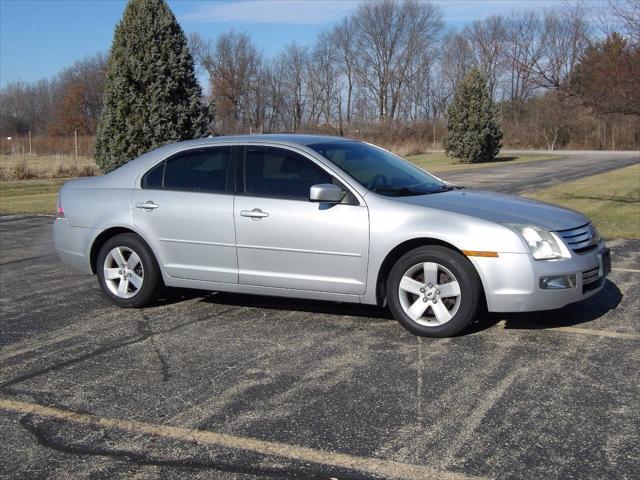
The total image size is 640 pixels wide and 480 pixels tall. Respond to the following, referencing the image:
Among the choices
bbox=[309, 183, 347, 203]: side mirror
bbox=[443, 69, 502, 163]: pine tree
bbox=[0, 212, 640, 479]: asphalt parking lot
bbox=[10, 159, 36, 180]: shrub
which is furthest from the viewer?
bbox=[443, 69, 502, 163]: pine tree

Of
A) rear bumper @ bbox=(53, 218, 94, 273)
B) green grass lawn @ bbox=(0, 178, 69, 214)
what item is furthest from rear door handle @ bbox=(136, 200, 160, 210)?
green grass lawn @ bbox=(0, 178, 69, 214)

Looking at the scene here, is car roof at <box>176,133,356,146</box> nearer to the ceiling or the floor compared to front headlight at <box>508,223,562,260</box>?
nearer to the ceiling

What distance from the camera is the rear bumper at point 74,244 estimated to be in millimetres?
6973

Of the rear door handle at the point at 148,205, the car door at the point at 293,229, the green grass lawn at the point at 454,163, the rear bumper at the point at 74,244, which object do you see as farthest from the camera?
the green grass lawn at the point at 454,163

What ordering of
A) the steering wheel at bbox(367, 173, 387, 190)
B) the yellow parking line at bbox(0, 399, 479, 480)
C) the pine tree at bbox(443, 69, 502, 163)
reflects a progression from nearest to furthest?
the yellow parking line at bbox(0, 399, 479, 480) → the steering wheel at bbox(367, 173, 387, 190) → the pine tree at bbox(443, 69, 502, 163)

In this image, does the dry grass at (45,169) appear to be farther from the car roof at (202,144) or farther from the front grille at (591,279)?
the front grille at (591,279)

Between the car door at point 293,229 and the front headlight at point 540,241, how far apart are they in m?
1.18

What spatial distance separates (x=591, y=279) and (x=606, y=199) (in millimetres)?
11963

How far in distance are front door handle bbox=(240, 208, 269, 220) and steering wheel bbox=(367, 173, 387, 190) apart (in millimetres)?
896

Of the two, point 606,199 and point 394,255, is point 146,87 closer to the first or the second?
point 606,199

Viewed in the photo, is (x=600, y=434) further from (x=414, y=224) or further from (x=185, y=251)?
(x=185, y=251)

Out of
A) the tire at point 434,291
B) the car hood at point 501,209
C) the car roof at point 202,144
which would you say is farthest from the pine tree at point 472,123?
the tire at point 434,291

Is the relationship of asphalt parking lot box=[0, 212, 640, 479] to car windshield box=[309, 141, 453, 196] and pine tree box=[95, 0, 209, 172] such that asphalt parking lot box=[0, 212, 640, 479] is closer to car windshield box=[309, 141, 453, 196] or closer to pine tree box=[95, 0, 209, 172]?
car windshield box=[309, 141, 453, 196]

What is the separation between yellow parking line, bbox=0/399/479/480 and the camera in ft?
11.3
